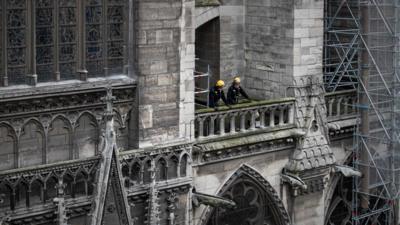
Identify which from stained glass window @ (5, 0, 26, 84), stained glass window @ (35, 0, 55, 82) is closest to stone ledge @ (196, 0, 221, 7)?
stained glass window @ (35, 0, 55, 82)

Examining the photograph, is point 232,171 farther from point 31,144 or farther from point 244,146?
point 31,144

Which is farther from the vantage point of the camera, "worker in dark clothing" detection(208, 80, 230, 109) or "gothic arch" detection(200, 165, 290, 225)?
"worker in dark clothing" detection(208, 80, 230, 109)

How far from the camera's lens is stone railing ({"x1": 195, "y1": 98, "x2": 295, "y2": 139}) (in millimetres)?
23391

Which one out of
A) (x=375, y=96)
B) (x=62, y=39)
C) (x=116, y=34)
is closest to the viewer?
(x=62, y=39)

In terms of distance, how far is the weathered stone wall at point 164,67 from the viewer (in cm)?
2148

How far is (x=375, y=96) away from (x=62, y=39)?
9508 mm

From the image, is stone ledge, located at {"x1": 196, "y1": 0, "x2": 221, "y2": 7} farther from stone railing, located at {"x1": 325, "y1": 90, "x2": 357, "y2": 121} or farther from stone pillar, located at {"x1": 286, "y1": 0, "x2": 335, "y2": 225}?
stone railing, located at {"x1": 325, "y1": 90, "x2": 357, "y2": 121}

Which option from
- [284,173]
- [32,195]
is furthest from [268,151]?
[32,195]

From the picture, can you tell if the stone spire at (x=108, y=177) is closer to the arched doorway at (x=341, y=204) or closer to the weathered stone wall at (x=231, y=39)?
the weathered stone wall at (x=231, y=39)

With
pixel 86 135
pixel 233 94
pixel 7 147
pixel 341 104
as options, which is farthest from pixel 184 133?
pixel 341 104

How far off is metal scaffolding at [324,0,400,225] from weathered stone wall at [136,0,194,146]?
19.1 ft

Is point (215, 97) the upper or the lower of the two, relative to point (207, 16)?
lower

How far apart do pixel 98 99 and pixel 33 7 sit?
7.77 feet

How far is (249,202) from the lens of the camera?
81.4ft
